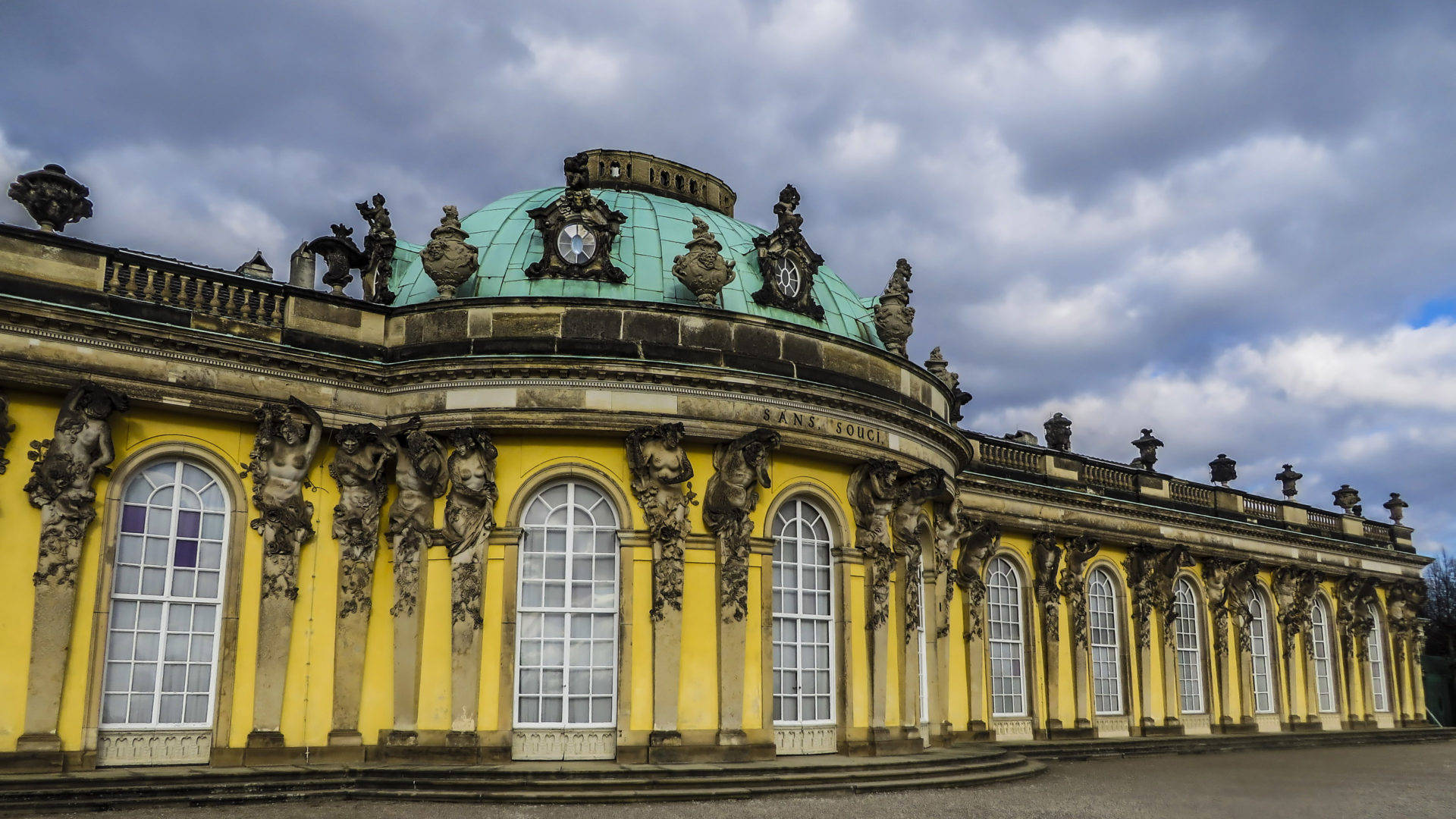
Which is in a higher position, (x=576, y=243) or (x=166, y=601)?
(x=576, y=243)

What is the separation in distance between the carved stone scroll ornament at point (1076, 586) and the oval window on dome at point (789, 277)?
12466 millimetres

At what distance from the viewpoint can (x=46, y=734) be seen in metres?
16.9

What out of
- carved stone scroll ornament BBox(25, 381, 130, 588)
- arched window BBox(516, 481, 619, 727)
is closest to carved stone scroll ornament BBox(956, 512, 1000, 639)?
arched window BBox(516, 481, 619, 727)

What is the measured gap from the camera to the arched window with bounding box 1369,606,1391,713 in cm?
4162

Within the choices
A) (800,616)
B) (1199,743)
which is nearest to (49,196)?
(800,616)

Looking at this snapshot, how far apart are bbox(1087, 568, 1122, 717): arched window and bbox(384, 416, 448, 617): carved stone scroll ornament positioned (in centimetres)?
1919

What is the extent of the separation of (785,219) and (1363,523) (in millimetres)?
30815

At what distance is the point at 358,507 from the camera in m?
19.9

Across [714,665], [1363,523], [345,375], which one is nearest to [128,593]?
[345,375]

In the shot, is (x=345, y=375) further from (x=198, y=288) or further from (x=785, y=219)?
(x=785, y=219)

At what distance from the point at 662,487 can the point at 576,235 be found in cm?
545

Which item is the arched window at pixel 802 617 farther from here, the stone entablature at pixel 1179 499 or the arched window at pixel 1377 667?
the arched window at pixel 1377 667

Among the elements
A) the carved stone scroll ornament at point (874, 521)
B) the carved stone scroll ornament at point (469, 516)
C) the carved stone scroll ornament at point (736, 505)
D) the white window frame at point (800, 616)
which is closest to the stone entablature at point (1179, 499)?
the carved stone scroll ornament at point (874, 521)

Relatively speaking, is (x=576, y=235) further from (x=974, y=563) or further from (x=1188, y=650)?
(x=1188, y=650)
